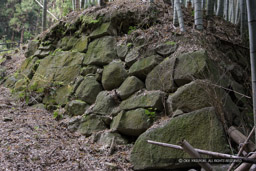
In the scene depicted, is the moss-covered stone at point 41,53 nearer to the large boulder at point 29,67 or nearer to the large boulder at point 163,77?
the large boulder at point 29,67

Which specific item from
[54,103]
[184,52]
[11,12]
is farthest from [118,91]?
[11,12]

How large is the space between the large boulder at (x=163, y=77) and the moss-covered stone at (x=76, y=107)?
1.60m

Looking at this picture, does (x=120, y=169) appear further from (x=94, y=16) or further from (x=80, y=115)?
(x=94, y=16)

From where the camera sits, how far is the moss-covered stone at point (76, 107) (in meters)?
4.65

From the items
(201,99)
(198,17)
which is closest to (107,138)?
(201,99)

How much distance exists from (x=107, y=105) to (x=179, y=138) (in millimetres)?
1779

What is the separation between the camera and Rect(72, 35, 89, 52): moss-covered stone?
5570 mm

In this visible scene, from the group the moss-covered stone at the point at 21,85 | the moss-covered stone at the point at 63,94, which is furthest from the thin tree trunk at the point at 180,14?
the moss-covered stone at the point at 21,85

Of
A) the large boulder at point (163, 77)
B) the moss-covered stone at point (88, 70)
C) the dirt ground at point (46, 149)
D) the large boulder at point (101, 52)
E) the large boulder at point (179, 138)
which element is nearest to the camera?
the large boulder at point (179, 138)

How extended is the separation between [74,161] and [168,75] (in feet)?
7.00

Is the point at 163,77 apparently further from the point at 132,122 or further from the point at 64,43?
the point at 64,43

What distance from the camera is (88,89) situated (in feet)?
15.7

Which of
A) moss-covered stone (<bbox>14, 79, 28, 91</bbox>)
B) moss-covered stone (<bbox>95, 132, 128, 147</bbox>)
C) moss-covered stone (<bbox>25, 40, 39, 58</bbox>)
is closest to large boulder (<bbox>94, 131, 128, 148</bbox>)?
moss-covered stone (<bbox>95, 132, 128, 147</bbox>)

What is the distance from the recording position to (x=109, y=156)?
3.44 meters
